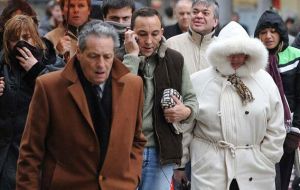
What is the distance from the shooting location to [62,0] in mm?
8539

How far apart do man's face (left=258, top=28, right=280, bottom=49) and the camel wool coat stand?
2.96 m

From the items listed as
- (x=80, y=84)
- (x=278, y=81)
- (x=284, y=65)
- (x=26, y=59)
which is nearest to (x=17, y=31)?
(x=26, y=59)

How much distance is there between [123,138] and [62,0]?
116 inches

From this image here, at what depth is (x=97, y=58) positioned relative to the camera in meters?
5.78

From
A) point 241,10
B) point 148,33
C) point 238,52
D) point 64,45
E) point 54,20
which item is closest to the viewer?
point 148,33

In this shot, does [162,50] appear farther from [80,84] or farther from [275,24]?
[275,24]

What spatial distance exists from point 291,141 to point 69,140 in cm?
311

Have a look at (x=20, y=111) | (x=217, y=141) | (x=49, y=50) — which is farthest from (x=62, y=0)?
(x=217, y=141)

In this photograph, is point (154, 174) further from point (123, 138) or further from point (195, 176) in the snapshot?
point (123, 138)

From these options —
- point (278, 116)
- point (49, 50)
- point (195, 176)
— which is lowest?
point (195, 176)

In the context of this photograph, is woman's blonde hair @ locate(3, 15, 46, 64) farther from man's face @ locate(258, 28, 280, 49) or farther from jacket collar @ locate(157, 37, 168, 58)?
man's face @ locate(258, 28, 280, 49)

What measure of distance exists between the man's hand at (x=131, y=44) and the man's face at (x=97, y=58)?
3.01ft

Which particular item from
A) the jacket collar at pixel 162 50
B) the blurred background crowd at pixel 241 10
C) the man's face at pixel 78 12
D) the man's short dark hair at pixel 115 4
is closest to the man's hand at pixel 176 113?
the jacket collar at pixel 162 50

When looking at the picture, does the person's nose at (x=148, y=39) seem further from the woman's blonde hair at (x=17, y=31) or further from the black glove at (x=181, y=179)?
the black glove at (x=181, y=179)
